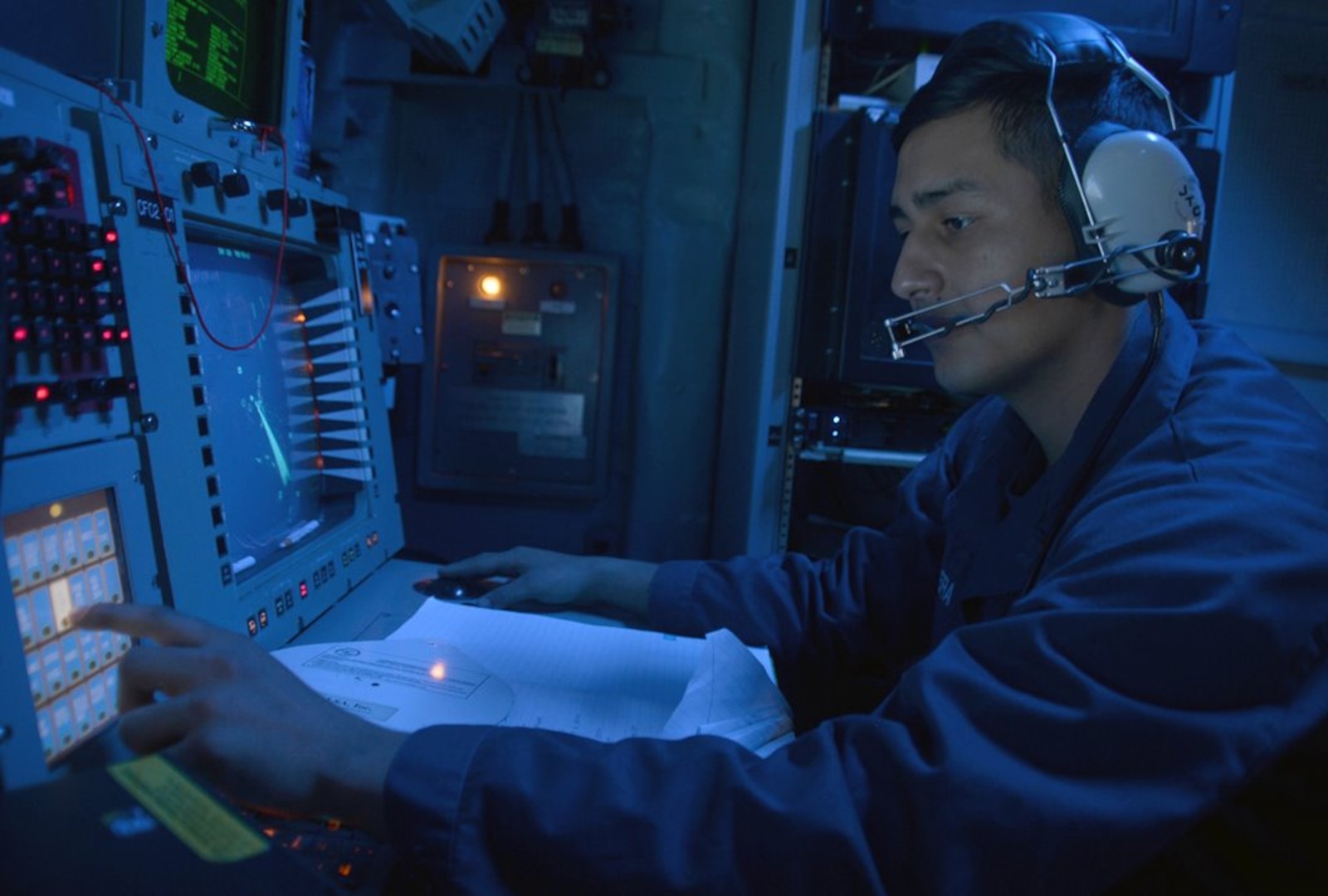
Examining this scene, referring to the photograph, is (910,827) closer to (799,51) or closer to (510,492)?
(799,51)

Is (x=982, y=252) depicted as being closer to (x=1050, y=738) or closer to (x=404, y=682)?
(x=1050, y=738)

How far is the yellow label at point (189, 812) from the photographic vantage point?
1.45 ft

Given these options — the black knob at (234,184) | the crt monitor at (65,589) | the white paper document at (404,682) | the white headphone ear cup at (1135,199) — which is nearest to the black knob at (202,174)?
the black knob at (234,184)

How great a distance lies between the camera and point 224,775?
58cm

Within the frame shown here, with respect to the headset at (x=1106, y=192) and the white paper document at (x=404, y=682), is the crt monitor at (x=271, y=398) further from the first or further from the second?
the headset at (x=1106, y=192)

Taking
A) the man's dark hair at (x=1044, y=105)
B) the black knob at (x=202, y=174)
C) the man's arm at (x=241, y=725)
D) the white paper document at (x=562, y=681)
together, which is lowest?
the white paper document at (x=562, y=681)

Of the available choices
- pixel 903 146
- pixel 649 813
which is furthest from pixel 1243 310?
pixel 649 813

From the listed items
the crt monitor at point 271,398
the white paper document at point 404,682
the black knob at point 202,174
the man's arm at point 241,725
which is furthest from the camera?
the crt monitor at point 271,398

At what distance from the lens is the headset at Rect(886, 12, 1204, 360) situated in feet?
2.88

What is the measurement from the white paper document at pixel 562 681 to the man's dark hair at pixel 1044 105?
641mm

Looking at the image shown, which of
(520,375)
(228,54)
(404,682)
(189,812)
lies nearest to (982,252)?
(404,682)

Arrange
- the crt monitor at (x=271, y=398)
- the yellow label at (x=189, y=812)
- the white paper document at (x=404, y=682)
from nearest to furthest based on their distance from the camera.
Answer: the yellow label at (x=189, y=812) < the white paper document at (x=404, y=682) < the crt monitor at (x=271, y=398)

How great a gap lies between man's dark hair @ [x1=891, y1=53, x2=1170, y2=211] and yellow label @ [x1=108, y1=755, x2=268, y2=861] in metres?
0.96

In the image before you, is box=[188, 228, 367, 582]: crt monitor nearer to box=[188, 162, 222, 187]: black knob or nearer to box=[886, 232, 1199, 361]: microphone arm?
box=[188, 162, 222, 187]: black knob
